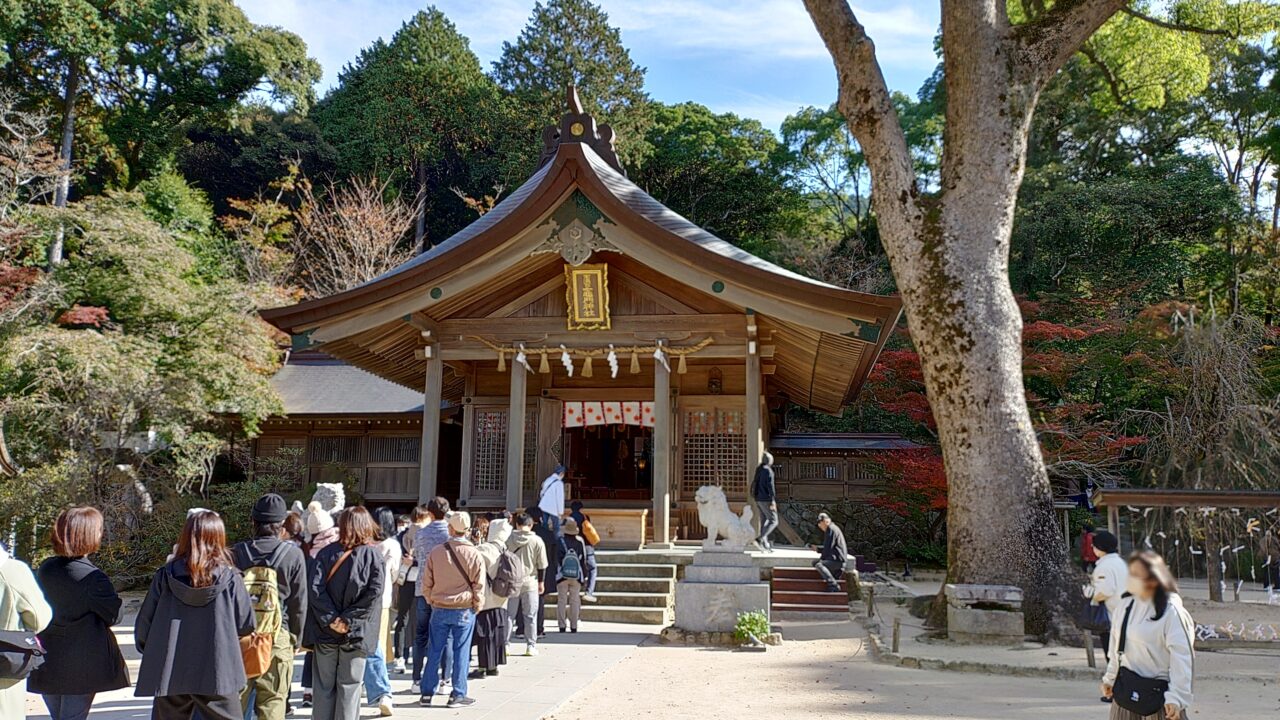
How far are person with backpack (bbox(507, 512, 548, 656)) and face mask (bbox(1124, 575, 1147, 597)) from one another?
5.65 meters

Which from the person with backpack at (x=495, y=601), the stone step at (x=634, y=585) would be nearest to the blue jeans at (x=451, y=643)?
the person with backpack at (x=495, y=601)

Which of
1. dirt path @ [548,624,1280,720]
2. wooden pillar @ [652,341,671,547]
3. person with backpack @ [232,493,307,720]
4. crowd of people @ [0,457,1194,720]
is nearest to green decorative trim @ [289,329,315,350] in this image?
wooden pillar @ [652,341,671,547]

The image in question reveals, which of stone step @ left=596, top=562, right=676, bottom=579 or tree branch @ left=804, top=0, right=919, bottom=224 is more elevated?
tree branch @ left=804, top=0, right=919, bottom=224

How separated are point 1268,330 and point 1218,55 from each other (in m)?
13.4

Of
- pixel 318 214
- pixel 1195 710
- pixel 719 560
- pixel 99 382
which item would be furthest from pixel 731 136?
pixel 1195 710

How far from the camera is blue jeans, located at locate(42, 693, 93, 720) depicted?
4.34 m

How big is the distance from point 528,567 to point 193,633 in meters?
4.80

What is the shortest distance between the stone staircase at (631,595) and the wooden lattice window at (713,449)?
3456 millimetres

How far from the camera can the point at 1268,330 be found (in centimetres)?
1673

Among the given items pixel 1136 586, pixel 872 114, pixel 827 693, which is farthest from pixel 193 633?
pixel 872 114

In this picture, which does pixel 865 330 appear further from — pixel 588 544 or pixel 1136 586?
pixel 1136 586

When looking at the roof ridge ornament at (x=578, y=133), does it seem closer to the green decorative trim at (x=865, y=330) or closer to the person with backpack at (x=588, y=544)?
the green decorative trim at (x=865, y=330)

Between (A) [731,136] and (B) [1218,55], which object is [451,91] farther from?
(B) [1218,55]

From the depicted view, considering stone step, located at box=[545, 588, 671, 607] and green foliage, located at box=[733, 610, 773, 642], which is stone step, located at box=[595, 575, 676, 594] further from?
green foliage, located at box=[733, 610, 773, 642]
